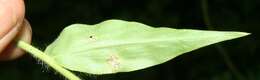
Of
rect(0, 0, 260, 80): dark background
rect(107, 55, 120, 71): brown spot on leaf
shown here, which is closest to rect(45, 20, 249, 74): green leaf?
rect(107, 55, 120, 71): brown spot on leaf

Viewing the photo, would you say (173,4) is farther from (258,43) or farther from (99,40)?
(99,40)

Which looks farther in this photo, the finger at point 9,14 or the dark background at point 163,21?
the dark background at point 163,21

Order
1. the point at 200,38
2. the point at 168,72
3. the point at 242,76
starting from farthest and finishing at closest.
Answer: the point at 168,72
the point at 242,76
the point at 200,38

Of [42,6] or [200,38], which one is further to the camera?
[42,6]

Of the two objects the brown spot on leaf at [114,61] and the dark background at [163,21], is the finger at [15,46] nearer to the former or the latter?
the brown spot on leaf at [114,61]

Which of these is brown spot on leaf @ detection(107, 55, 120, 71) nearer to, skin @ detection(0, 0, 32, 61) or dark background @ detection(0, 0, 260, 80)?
skin @ detection(0, 0, 32, 61)

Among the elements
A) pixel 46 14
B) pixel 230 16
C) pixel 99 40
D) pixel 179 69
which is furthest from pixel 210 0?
pixel 99 40

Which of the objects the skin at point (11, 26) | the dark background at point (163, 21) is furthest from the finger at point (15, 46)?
the dark background at point (163, 21)
